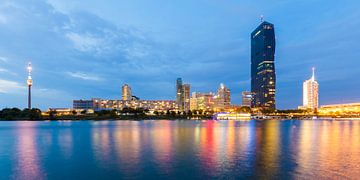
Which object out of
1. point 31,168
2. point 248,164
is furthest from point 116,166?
point 248,164

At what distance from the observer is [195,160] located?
4938cm

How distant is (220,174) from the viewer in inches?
1537

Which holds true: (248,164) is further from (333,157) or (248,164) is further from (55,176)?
(55,176)

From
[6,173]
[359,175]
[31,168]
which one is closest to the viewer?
[359,175]

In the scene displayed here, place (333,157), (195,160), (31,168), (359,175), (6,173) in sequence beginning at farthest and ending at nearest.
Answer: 1. (333,157)
2. (195,160)
3. (31,168)
4. (6,173)
5. (359,175)

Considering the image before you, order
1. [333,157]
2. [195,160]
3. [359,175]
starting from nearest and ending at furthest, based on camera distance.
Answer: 1. [359,175]
2. [195,160]
3. [333,157]

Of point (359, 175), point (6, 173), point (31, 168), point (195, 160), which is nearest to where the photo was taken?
point (359, 175)

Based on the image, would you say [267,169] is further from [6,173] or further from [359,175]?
[6,173]

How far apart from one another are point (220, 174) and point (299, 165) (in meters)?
13.7

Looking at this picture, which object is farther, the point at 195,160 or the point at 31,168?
the point at 195,160

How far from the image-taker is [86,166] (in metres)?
45.3

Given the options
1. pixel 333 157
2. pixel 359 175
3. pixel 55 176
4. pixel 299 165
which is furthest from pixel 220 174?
pixel 333 157

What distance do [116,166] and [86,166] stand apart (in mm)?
4515

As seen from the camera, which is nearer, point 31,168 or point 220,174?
point 220,174
